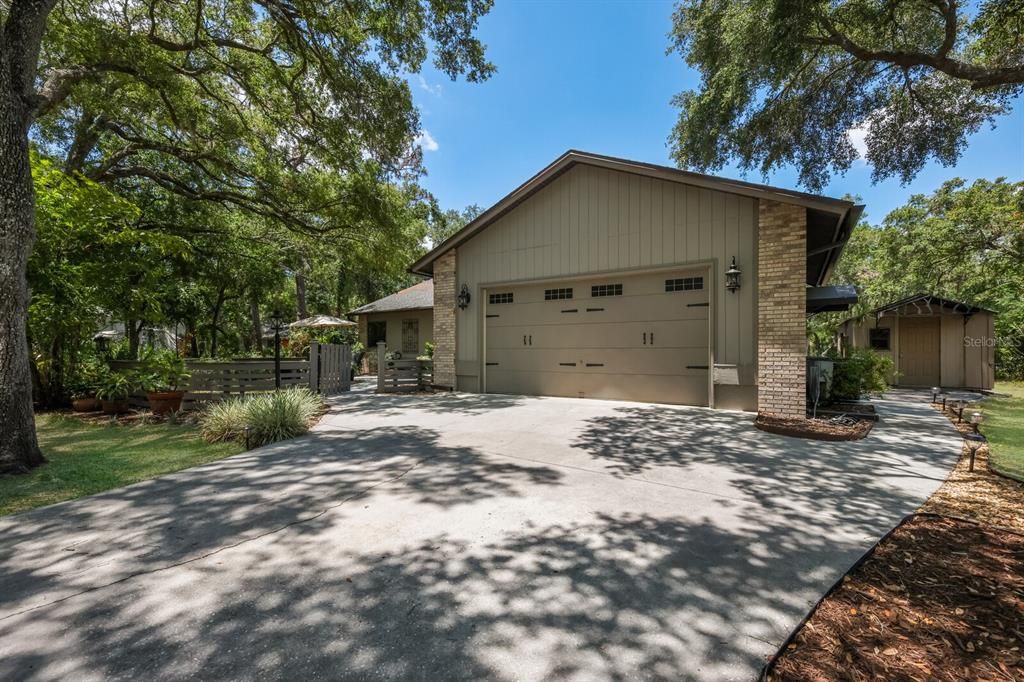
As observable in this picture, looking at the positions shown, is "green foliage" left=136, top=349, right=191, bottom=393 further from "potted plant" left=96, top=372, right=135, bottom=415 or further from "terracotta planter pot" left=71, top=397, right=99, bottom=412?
"terracotta planter pot" left=71, top=397, right=99, bottom=412

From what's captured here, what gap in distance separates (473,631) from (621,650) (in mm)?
636

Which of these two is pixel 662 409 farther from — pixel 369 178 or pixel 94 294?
pixel 94 294

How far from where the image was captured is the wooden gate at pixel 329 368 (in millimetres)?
9617

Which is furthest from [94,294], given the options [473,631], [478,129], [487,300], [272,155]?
[478,129]

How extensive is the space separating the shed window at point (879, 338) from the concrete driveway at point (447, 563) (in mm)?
11530

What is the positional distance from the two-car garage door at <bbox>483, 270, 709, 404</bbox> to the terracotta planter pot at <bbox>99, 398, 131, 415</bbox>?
734 centimetres

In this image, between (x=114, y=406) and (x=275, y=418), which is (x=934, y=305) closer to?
(x=275, y=418)

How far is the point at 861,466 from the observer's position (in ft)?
13.8

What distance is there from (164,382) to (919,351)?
66.6 feet

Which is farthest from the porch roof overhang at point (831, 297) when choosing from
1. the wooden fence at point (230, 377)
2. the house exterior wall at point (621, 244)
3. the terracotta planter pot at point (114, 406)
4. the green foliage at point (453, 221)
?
the green foliage at point (453, 221)

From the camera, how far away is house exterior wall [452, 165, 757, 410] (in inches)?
276

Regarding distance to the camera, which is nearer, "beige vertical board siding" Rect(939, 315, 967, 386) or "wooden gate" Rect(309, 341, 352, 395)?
"wooden gate" Rect(309, 341, 352, 395)

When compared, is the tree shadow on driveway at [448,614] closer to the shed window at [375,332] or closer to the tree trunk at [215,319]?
the tree trunk at [215,319]

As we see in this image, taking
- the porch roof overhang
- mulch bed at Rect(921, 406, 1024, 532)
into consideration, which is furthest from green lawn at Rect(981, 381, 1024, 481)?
the porch roof overhang
